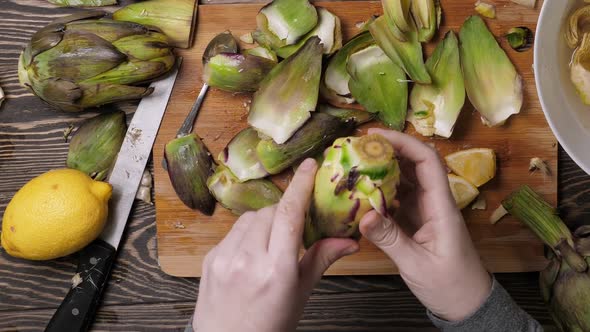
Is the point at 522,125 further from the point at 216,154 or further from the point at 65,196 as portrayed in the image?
the point at 65,196

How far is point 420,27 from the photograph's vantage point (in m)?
1.06

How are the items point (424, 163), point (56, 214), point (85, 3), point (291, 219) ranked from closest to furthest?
point (291, 219) → point (424, 163) → point (56, 214) → point (85, 3)

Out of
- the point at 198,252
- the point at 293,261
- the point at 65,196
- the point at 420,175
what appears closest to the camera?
the point at 293,261

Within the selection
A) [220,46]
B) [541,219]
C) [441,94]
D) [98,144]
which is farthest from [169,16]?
[541,219]

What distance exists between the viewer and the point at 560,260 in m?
1.05

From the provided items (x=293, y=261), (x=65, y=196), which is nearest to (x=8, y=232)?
(x=65, y=196)

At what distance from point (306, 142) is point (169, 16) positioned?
328mm

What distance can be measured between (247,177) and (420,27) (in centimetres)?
39

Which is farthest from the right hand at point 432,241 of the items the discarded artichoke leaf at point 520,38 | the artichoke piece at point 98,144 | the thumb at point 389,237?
the artichoke piece at point 98,144

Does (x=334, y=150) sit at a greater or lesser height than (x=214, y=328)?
greater

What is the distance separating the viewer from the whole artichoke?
1.05 meters

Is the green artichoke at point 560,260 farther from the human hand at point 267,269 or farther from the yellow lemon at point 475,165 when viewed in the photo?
the human hand at point 267,269

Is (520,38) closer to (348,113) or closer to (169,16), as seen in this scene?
(348,113)

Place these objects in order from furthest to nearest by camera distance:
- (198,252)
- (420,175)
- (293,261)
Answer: (198,252)
(420,175)
(293,261)
